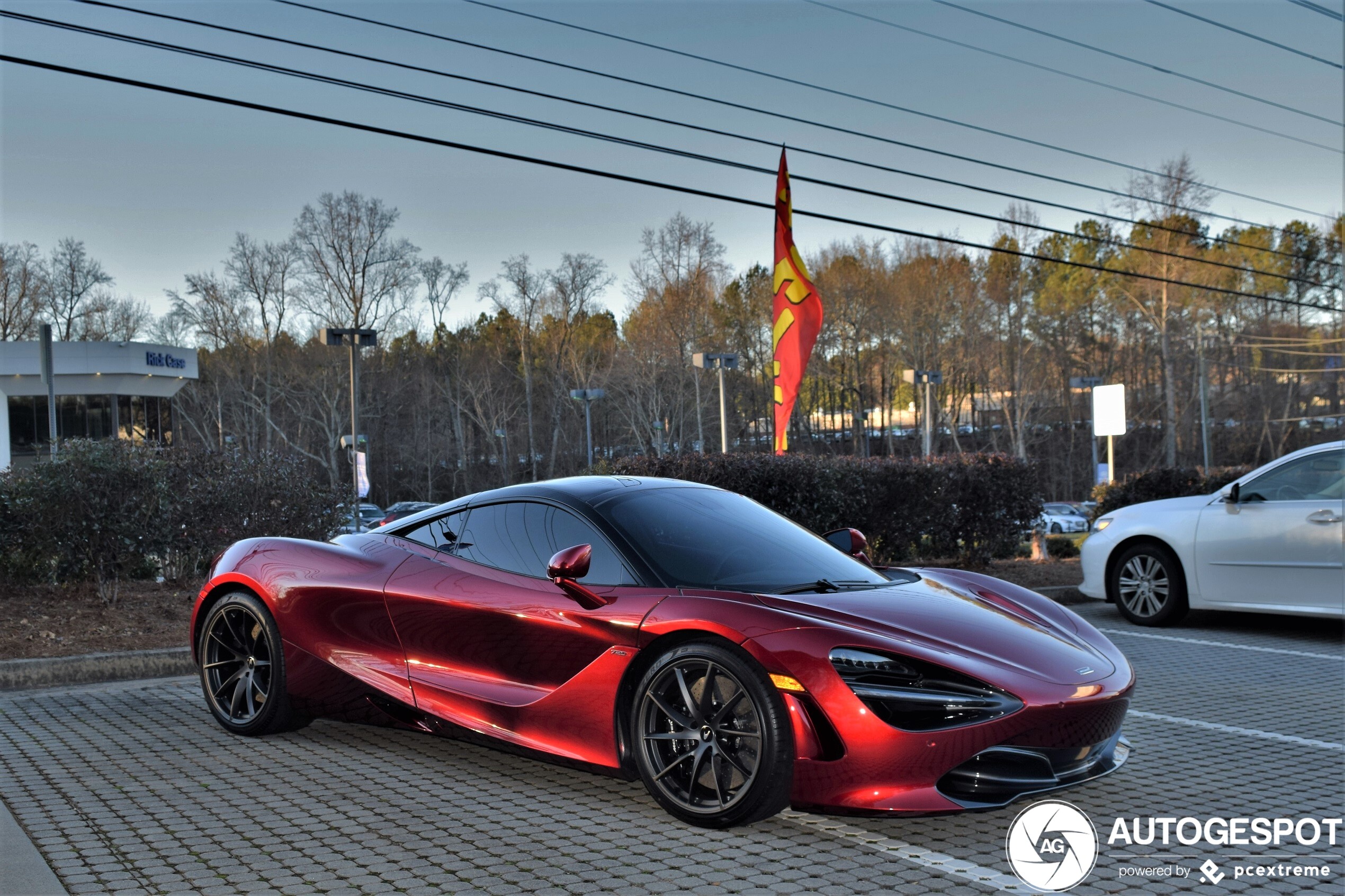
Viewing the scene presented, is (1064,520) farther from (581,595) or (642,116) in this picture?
(581,595)

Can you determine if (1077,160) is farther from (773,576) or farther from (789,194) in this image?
(773,576)

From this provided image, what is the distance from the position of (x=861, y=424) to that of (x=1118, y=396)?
186 ft

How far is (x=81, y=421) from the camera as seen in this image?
44.9 meters

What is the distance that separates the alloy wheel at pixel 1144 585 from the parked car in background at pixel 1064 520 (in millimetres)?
37210

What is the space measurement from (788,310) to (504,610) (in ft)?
44.1

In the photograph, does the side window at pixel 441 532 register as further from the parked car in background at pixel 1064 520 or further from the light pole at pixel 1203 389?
the light pole at pixel 1203 389

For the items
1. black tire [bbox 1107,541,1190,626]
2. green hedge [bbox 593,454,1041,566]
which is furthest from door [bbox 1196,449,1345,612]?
green hedge [bbox 593,454,1041,566]

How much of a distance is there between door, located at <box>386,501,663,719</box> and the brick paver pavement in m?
0.48

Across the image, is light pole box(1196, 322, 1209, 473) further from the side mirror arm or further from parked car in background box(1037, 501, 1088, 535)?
the side mirror arm

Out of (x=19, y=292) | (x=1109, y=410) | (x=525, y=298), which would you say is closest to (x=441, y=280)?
(x=525, y=298)

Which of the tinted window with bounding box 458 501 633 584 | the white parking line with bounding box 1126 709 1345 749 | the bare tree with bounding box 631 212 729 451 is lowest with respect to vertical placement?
the white parking line with bounding box 1126 709 1345 749

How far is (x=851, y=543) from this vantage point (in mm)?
5422

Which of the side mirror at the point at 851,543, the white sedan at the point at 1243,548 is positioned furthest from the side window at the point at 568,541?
the white sedan at the point at 1243,548

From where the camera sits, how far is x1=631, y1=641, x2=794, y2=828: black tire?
372cm
